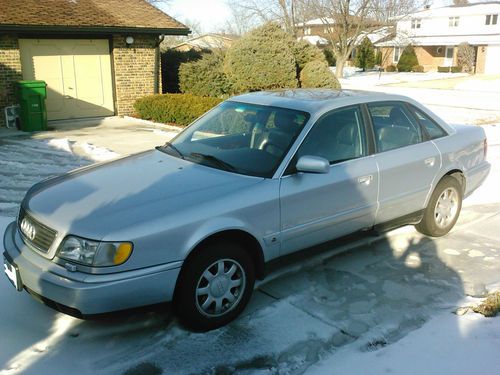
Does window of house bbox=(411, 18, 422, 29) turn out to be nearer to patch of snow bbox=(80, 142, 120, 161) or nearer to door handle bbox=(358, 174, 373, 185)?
patch of snow bbox=(80, 142, 120, 161)

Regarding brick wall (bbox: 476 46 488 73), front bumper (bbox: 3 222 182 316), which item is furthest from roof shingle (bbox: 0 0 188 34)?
brick wall (bbox: 476 46 488 73)

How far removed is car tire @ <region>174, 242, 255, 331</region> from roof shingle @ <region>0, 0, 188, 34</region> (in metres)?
11.0

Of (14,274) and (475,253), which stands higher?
(14,274)

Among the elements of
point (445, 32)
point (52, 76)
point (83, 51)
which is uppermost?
point (445, 32)

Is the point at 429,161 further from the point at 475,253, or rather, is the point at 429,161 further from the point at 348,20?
the point at 348,20

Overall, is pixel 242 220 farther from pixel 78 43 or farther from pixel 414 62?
pixel 414 62

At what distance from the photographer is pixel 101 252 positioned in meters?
3.20

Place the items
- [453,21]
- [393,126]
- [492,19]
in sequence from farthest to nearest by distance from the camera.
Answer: [453,21]
[492,19]
[393,126]

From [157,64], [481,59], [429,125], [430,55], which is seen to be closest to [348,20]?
[481,59]

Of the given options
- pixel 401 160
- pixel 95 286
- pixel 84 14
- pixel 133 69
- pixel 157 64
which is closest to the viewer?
pixel 95 286

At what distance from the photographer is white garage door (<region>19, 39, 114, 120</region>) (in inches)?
528

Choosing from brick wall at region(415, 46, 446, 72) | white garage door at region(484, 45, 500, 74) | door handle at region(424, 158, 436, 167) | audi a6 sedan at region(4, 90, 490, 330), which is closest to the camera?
audi a6 sedan at region(4, 90, 490, 330)

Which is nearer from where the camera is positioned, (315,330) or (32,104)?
(315,330)

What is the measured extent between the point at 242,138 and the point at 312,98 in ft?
2.55
